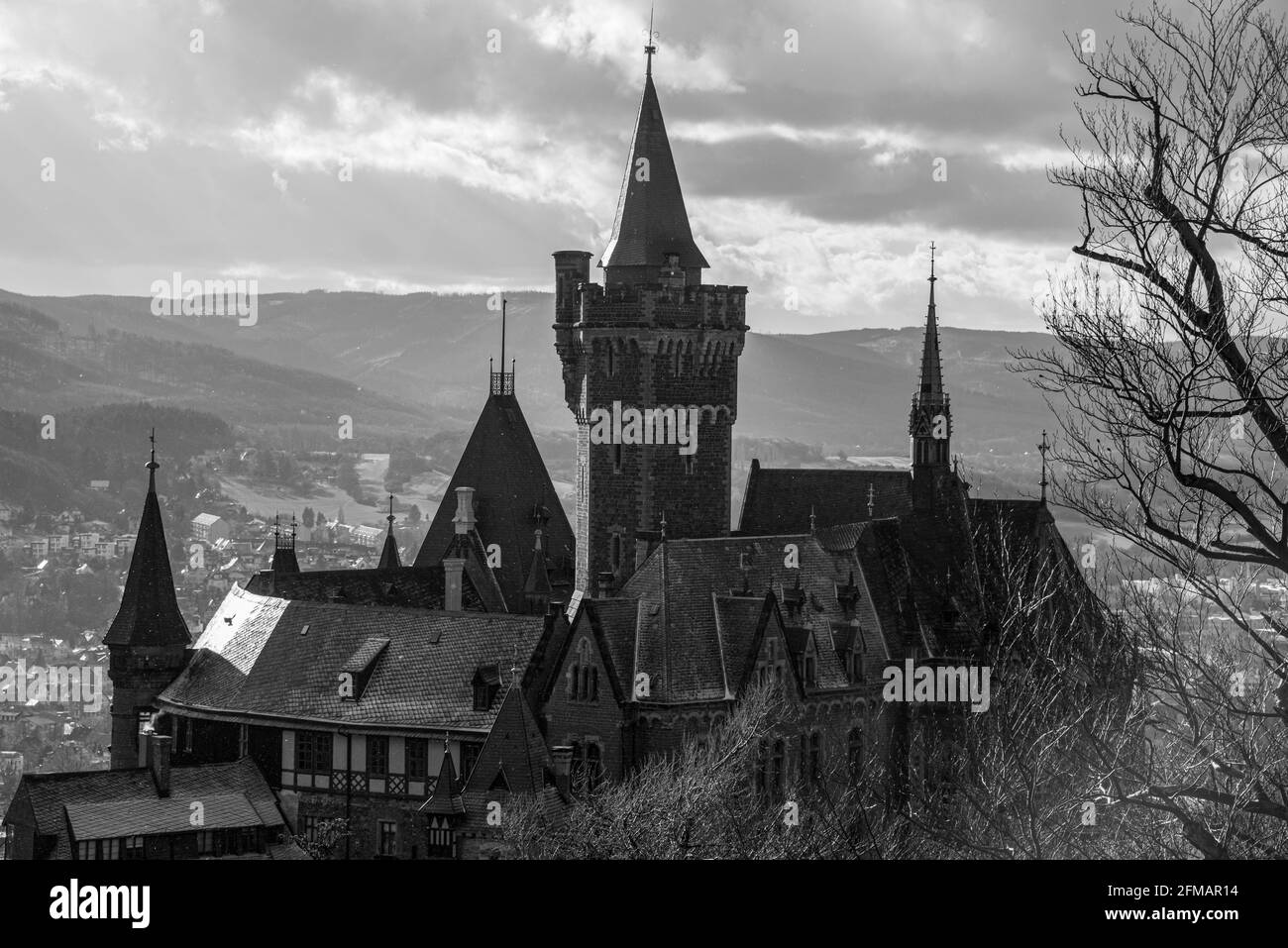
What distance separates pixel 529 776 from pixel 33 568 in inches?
4966

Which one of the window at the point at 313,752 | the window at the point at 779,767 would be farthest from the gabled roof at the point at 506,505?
the window at the point at 779,767

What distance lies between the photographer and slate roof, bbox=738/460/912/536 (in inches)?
2891

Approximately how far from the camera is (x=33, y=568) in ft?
559

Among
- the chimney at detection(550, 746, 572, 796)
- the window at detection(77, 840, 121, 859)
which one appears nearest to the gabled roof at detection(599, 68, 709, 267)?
the chimney at detection(550, 746, 572, 796)

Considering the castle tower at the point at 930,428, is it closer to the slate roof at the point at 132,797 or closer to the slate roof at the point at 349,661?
the slate roof at the point at 349,661

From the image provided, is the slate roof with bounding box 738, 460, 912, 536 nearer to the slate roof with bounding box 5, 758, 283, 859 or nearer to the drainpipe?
the drainpipe

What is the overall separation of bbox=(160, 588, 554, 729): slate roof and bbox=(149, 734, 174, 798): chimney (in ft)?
10.3

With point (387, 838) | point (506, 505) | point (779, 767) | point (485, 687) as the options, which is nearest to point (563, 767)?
point (485, 687)

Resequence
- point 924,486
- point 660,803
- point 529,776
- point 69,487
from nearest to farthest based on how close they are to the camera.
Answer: point 660,803 → point 529,776 → point 924,486 → point 69,487

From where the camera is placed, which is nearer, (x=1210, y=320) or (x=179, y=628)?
(x=1210, y=320)

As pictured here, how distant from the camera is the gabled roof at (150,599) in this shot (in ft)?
219
